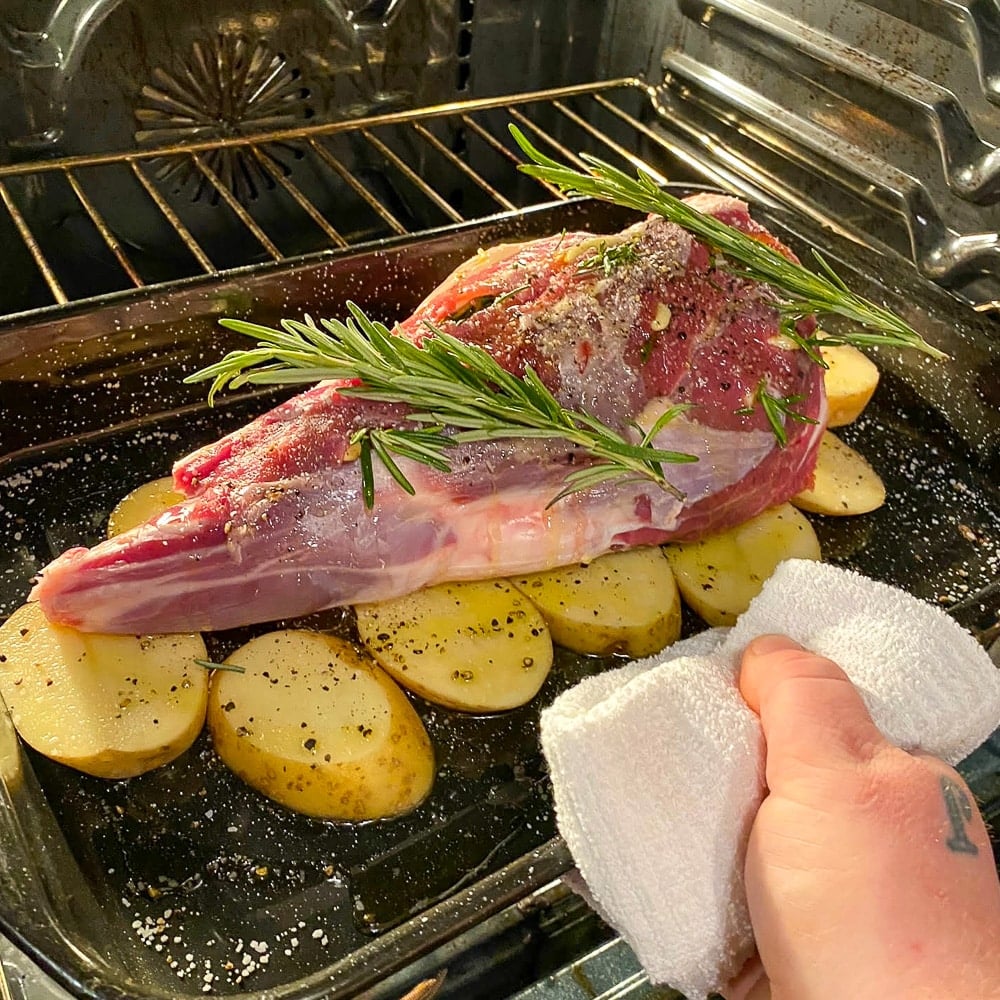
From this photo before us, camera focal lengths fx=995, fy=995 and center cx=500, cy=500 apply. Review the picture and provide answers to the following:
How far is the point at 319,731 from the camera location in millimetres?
1095

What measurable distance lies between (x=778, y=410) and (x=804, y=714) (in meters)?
0.51

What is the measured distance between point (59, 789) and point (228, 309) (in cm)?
73

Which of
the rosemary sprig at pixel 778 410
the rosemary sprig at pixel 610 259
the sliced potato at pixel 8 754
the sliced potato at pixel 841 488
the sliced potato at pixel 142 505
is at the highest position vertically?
the rosemary sprig at pixel 610 259

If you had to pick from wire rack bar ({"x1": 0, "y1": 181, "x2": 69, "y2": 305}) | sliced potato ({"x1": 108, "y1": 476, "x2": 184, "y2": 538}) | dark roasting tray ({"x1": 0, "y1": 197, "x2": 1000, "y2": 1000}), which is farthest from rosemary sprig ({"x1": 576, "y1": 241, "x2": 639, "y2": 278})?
wire rack bar ({"x1": 0, "y1": 181, "x2": 69, "y2": 305})

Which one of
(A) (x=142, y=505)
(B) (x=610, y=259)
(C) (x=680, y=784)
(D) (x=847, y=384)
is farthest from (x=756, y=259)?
(A) (x=142, y=505)

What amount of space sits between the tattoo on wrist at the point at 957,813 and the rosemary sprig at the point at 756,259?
651 millimetres

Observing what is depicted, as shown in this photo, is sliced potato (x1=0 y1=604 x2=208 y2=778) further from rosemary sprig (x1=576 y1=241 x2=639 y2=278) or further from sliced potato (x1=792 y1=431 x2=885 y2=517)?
sliced potato (x1=792 y1=431 x2=885 y2=517)

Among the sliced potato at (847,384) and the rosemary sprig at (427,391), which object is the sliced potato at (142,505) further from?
the sliced potato at (847,384)

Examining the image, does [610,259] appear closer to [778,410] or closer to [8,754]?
[778,410]

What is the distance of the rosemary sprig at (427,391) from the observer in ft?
3.68

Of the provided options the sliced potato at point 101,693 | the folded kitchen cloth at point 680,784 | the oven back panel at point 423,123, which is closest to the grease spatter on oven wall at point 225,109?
the oven back panel at point 423,123

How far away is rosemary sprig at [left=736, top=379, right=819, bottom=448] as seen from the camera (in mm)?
1284

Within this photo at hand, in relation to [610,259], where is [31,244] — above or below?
below

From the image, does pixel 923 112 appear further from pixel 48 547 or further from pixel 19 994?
pixel 19 994
